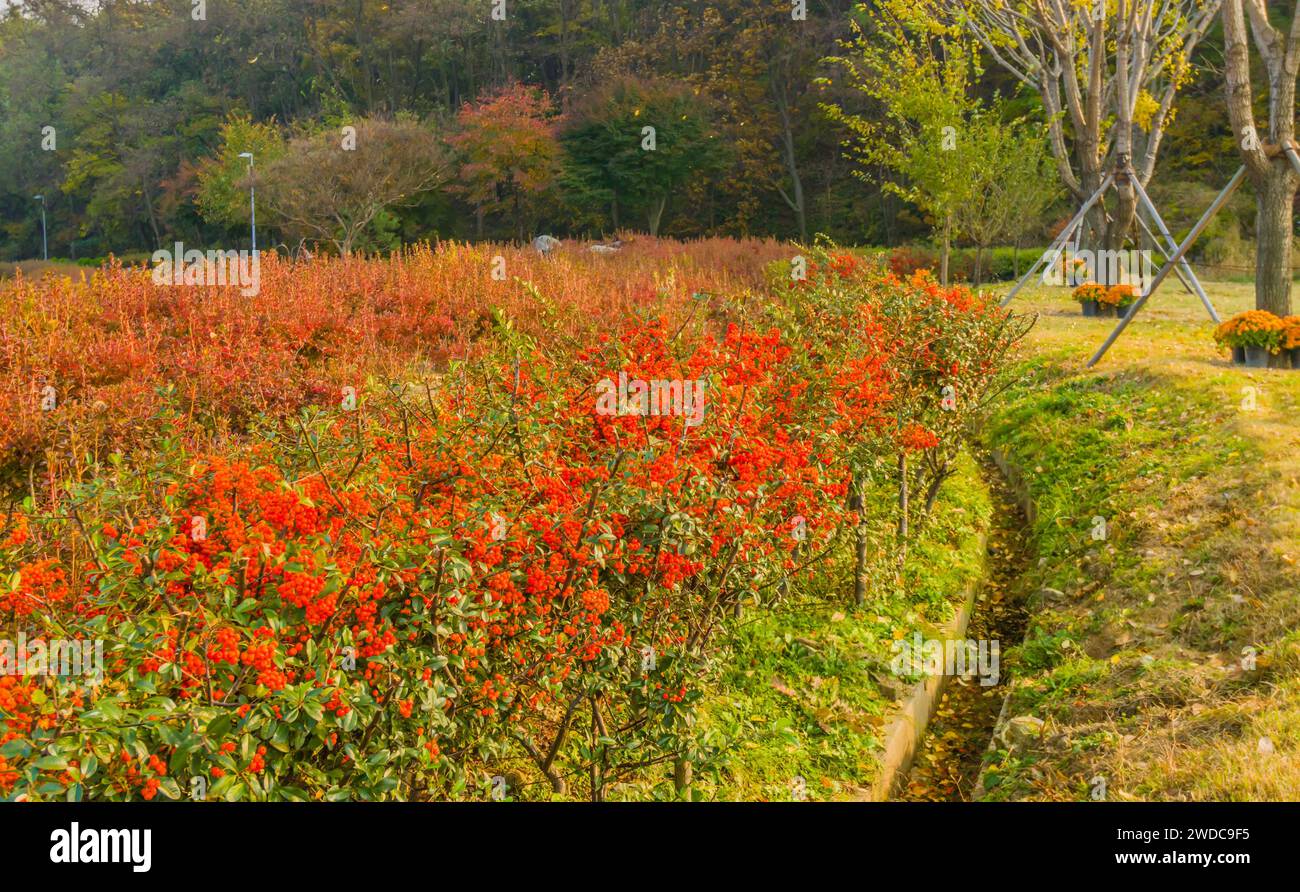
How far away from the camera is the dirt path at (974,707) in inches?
186

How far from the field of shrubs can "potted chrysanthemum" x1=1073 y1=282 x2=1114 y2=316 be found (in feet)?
32.8

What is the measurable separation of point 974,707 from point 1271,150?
8691 millimetres

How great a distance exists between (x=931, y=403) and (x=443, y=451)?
4.44 meters

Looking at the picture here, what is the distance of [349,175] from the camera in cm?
3198

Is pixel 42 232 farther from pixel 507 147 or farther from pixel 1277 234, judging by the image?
pixel 1277 234

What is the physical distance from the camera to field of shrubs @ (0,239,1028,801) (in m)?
2.42

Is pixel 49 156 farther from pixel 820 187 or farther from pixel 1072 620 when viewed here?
pixel 1072 620

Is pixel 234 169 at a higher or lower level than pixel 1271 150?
higher

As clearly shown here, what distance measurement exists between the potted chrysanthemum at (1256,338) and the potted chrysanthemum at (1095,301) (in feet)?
18.5

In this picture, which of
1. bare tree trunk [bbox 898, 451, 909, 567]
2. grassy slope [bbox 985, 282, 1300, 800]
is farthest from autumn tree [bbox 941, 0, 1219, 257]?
bare tree trunk [bbox 898, 451, 909, 567]

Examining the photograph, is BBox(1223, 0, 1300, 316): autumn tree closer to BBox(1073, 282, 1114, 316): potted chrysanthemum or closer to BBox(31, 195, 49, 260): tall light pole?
BBox(1073, 282, 1114, 316): potted chrysanthemum

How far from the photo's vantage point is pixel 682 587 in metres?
3.91

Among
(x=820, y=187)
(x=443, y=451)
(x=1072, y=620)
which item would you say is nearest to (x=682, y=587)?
(x=443, y=451)

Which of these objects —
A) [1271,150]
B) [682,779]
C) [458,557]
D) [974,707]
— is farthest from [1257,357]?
[458,557]
